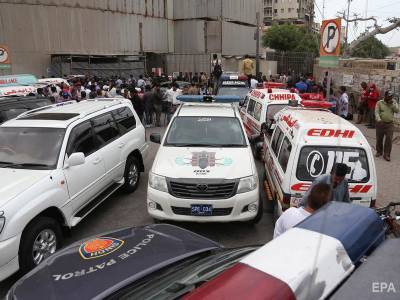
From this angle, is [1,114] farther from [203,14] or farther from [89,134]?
[203,14]

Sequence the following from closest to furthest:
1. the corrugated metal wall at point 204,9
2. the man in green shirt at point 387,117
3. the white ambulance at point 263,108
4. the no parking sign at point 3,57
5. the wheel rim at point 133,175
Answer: the wheel rim at point 133,175 < the white ambulance at point 263,108 < the man in green shirt at point 387,117 < the no parking sign at point 3,57 < the corrugated metal wall at point 204,9

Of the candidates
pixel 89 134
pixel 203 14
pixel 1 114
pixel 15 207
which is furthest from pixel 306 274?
pixel 203 14

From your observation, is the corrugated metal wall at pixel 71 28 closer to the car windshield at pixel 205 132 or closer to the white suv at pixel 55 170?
the white suv at pixel 55 170

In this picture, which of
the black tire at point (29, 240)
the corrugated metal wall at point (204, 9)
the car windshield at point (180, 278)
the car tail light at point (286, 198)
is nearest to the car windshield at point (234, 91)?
the car tail light at point (286, 198)

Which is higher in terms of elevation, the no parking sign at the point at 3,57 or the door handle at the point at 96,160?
the no parking sign at the point at 3,57

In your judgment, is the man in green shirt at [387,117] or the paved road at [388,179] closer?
the paved road at [388,179]

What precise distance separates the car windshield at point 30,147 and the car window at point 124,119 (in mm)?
1768

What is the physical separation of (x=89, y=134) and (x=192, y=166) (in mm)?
1883

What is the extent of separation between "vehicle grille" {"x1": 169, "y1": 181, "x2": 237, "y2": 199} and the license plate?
5.0 inches

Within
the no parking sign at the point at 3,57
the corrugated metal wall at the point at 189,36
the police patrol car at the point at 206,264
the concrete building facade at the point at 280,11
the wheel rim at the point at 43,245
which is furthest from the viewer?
the concrete building facade at the point at 280,11

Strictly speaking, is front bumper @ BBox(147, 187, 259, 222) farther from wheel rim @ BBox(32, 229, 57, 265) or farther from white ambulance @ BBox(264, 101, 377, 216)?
wheel rim @ BBox(32, 229, 57, 265)

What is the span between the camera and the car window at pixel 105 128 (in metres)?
6.60

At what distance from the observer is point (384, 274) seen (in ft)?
6.05

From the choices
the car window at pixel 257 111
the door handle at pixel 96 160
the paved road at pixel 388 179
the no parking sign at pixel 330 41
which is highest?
the no parking sign at pixel 330 41
